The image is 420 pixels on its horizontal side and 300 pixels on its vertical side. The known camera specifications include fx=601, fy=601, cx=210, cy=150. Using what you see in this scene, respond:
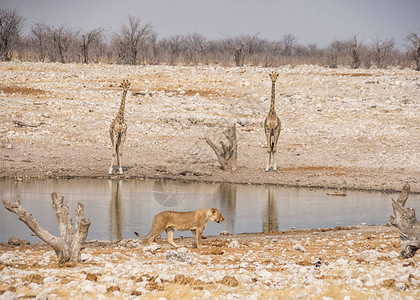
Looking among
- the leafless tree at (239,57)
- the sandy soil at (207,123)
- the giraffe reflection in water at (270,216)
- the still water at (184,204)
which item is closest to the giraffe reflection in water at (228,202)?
the still water at (184,204)

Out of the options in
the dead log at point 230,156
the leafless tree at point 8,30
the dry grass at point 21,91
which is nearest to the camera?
the dead log at point 230,156

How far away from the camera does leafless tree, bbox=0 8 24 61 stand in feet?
199

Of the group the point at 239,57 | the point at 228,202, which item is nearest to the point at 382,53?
the point at 239,57

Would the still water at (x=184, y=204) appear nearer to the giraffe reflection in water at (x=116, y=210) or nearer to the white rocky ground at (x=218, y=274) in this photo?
the giraffe reflection in water at (x=116, y=210)

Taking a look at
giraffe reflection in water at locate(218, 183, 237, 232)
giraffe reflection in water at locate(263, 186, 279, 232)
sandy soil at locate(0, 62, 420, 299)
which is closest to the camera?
sandy soil at locate(0, 62, 420, 299)

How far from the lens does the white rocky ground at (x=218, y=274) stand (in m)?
7.71

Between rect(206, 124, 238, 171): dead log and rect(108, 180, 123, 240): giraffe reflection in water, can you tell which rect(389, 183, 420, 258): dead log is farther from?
rect(206, 124, 238, 171): dead log

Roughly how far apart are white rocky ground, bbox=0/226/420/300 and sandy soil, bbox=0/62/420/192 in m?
13.1

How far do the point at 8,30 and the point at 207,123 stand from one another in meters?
36.2

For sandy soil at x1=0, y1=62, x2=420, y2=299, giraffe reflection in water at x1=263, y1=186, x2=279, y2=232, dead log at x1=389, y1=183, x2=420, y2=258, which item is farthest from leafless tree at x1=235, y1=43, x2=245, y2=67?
dead log at x1=389, y1=183, x2=420, y2=258

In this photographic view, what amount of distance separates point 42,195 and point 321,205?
909cm

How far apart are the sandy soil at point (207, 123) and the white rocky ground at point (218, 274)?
13.1m

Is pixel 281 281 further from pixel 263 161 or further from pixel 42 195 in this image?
pixel 263 161

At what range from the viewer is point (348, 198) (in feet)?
70.3
